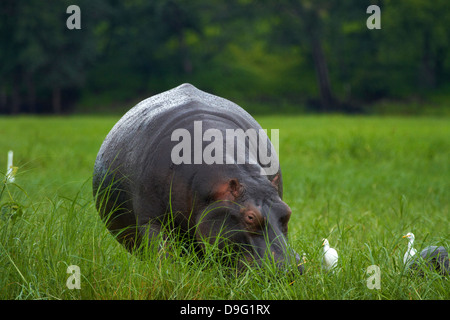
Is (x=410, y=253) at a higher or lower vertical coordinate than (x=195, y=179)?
lower

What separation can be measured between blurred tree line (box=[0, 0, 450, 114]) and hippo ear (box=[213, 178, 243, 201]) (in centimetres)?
3237

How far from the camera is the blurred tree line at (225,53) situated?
3494 cm

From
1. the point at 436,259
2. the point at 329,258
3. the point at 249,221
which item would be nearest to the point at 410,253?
the point at 436,259

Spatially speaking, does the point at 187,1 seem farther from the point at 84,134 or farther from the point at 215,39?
the point at 84,134

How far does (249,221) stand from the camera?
3.15 metres

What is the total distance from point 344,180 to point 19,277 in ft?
20.6

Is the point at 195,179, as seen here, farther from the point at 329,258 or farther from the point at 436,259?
the point at 436,259

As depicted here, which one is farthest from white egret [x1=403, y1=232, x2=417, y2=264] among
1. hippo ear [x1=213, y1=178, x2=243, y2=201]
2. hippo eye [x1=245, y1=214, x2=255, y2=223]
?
hippo ear [x1=213, y1=178, x2=243, y2=201]

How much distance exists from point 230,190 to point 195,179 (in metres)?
0.28

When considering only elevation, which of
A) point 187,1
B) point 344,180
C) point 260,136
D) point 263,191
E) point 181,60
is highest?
point 187,1

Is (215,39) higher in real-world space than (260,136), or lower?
higher

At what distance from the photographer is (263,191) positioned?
3252 mm

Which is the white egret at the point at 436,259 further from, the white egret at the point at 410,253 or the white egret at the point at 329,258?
the white egret at the point at 329,258

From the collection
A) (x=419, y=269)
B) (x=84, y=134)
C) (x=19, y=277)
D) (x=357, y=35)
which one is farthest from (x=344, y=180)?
(x=357, y=35)
